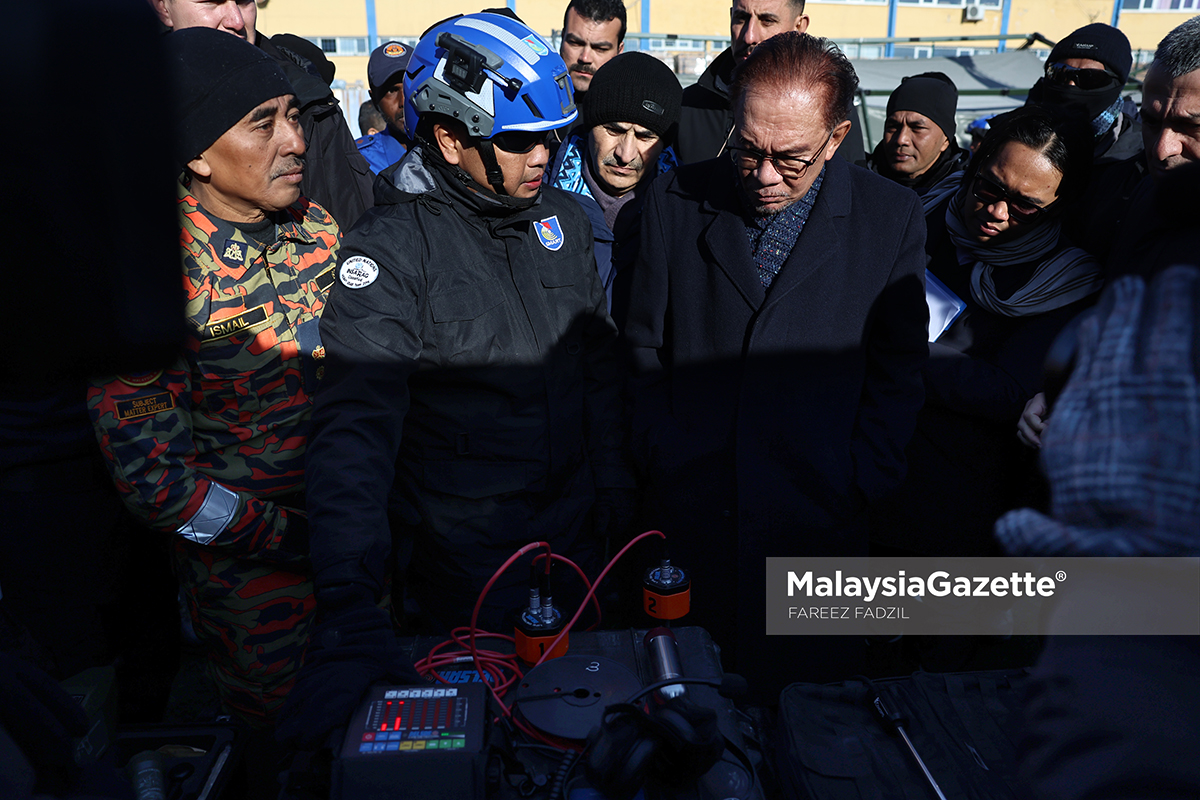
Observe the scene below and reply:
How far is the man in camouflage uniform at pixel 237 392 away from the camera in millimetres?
2039

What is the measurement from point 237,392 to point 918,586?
2620 millimetres

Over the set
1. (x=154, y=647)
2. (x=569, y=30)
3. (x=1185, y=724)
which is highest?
(x=569, y=30)

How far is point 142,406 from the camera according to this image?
78.3 inches

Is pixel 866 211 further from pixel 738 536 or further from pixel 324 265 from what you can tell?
pixel 324 265

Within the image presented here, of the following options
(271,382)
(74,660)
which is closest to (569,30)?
(271,382)

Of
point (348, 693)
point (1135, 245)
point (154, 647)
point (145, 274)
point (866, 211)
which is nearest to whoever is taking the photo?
point (145, 274)

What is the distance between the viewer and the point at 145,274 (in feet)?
3.33

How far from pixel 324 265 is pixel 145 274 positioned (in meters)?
1.49

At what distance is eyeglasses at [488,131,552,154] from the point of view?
2.14m

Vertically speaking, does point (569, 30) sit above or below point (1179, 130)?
above

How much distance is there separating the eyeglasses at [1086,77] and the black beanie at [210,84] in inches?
148

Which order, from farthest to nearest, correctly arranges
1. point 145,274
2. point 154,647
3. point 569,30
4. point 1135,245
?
point 569,30
point 154,647
point 1135,245
point 145,274

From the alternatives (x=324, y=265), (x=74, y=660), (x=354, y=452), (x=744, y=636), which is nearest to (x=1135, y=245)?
(x=744, y=636)

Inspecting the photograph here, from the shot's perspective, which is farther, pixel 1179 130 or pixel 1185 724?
pixel 1179 130
